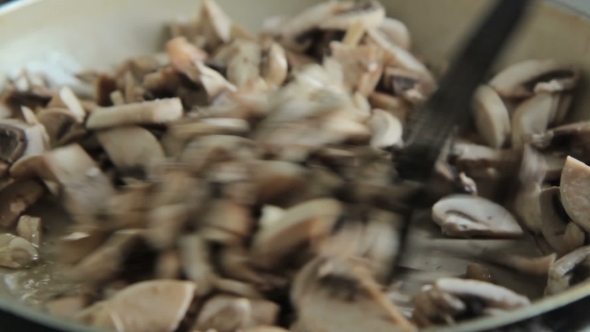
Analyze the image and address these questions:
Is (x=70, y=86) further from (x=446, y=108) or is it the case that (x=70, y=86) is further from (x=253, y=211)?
(x=446, y=108)

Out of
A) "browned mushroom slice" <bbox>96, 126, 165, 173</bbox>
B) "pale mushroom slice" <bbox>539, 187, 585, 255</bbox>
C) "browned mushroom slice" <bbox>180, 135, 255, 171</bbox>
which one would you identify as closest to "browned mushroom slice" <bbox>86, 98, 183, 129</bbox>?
"browned mushroom slice" <bbox>96, 126, 165, 173</bbox>

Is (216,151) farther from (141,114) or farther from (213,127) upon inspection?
(141,114)

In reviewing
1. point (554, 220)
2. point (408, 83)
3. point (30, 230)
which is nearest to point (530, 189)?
point (554, 220)

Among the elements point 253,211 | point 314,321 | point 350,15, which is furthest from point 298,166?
point 350,15

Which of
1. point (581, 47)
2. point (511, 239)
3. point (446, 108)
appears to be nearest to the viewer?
point (446, 108)

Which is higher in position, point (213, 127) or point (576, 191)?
point (213, 127)

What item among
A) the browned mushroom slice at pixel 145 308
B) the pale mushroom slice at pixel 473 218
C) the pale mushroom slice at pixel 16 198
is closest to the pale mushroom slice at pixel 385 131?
the pale mushroom slice at pixel 473 218
